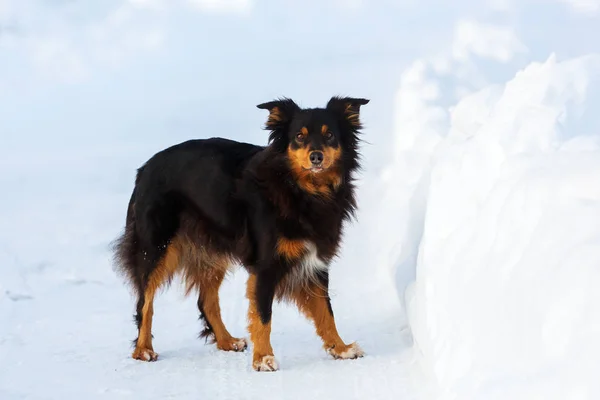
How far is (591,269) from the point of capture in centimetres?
337

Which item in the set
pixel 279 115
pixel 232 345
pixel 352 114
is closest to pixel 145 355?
pixel 232 345

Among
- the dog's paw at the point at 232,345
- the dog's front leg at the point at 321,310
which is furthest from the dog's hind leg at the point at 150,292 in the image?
the dog's front leg at the point at 321,310

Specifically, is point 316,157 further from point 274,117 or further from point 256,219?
point 256,219

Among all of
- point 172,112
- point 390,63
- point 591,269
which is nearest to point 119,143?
point 172,112

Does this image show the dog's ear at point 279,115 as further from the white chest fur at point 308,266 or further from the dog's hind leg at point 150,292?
the dog's hind leg at point 150,292

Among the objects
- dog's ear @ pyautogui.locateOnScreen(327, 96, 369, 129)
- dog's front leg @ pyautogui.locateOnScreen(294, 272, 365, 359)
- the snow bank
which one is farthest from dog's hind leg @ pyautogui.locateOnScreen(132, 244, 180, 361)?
the snow bank

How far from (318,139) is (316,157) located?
151mm

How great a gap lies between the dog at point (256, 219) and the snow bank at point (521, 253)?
72 centimetres

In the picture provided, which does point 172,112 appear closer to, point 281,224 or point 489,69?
point 489,69

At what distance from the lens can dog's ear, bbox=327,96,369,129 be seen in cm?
562

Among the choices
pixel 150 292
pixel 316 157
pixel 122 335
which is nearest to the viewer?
pixel 316 157

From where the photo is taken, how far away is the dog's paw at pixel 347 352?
5.51 metres

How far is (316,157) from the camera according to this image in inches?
207

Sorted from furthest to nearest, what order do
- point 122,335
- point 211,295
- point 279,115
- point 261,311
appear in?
point 122,335
point 211,295
point 279,115
point 261,311
